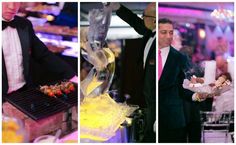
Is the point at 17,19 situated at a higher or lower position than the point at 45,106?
higher

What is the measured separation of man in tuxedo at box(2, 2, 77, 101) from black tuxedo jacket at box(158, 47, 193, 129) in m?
0.73

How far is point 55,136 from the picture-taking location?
4.24 metres

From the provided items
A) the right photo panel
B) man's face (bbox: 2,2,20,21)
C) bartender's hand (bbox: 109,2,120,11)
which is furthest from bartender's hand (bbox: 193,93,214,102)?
man's face (bbox: 2,2,20,21)

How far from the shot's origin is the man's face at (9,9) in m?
4.20

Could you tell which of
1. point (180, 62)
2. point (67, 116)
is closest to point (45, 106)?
point (67, 116)

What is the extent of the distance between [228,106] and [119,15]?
1127 mm

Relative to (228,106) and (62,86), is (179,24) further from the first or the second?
(62,86)

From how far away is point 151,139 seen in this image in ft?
13.9

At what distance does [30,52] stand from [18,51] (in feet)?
0.31

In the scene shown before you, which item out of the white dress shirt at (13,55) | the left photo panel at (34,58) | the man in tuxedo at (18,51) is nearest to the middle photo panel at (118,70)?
the left photo panel at (34,58)

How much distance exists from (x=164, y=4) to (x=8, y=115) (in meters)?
1.52

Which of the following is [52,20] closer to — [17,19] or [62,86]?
[17,19]

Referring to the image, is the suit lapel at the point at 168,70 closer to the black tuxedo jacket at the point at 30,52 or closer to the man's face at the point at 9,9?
the black tuxedo jacket at the point at 30,52

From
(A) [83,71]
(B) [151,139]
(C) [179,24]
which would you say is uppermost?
(C) [179,24]
